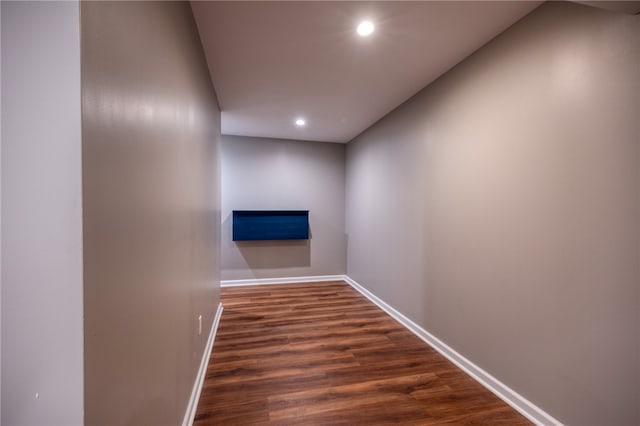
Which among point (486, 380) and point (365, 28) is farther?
point (486, 380)

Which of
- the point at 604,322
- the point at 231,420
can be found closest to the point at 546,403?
the point at 604,322

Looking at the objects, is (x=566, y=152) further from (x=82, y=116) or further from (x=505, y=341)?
(x=82, y=116)

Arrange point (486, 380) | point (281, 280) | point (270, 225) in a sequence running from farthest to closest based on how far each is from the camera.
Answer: point (281, 280)
point (270, 225)
point (486, 380)

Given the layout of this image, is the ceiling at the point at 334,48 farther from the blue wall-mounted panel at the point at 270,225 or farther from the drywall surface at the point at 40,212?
the blue wall-mounted panel at the point at 270,225

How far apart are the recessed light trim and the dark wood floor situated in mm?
2449

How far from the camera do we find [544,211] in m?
1.50

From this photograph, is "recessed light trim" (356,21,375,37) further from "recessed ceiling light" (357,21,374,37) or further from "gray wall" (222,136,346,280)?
"gray wall" (222,136,346,280)

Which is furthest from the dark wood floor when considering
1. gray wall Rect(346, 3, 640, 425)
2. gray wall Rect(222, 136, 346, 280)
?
gray wall Rect(222, 136, 346, 280)

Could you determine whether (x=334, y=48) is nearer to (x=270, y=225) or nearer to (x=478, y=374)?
(x=478, y=374)

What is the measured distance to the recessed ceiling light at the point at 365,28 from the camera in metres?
1.66

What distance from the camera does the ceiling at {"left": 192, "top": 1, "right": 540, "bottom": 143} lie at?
1.55 metres

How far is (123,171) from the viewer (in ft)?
2.34

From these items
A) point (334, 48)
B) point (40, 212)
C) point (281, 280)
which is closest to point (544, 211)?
point (334, 48)

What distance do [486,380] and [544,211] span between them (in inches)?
49.3
